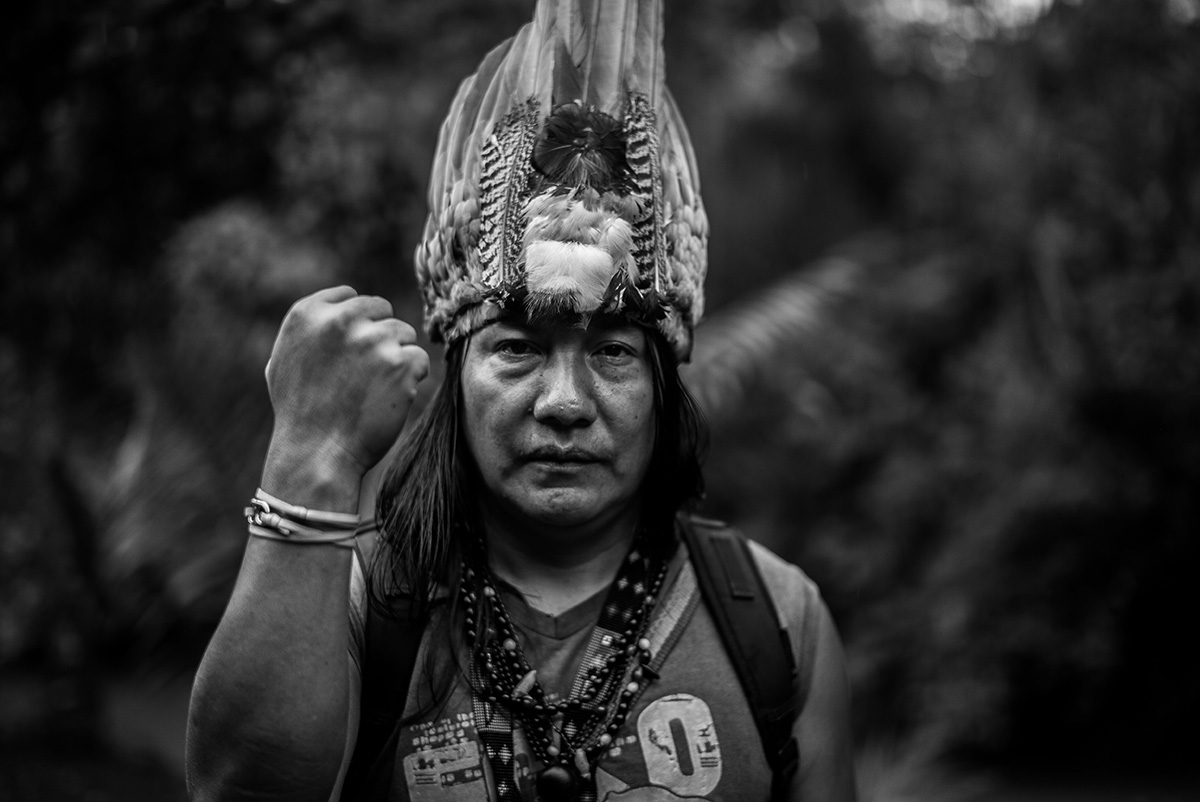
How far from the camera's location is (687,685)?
2.22m

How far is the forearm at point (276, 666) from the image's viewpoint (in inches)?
69.0

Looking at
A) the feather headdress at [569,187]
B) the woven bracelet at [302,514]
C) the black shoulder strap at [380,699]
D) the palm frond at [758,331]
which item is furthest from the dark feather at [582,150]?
the palm frond at [758,331]

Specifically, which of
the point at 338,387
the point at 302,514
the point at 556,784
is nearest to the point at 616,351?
the point at 338,387

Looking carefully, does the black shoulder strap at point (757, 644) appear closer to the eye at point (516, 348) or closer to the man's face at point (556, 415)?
the man's face at point (556, 415)

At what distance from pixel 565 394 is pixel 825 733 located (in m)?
0.93

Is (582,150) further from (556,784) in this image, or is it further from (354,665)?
(556,784)

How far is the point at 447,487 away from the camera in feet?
7.41

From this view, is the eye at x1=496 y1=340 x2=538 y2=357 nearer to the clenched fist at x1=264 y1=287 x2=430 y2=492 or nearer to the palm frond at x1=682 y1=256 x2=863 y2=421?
the clenched fist at x1=264 y1=287 x2=430 y2=492

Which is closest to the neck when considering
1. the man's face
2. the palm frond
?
the man's face

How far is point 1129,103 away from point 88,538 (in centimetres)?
533

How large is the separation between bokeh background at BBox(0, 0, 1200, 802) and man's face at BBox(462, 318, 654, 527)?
5.93 ft

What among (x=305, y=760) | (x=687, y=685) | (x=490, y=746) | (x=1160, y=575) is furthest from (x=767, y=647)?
(x=1160, y=575)

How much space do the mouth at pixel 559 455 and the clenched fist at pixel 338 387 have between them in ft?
1.09

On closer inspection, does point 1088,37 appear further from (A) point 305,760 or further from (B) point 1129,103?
(A) point 305,760
